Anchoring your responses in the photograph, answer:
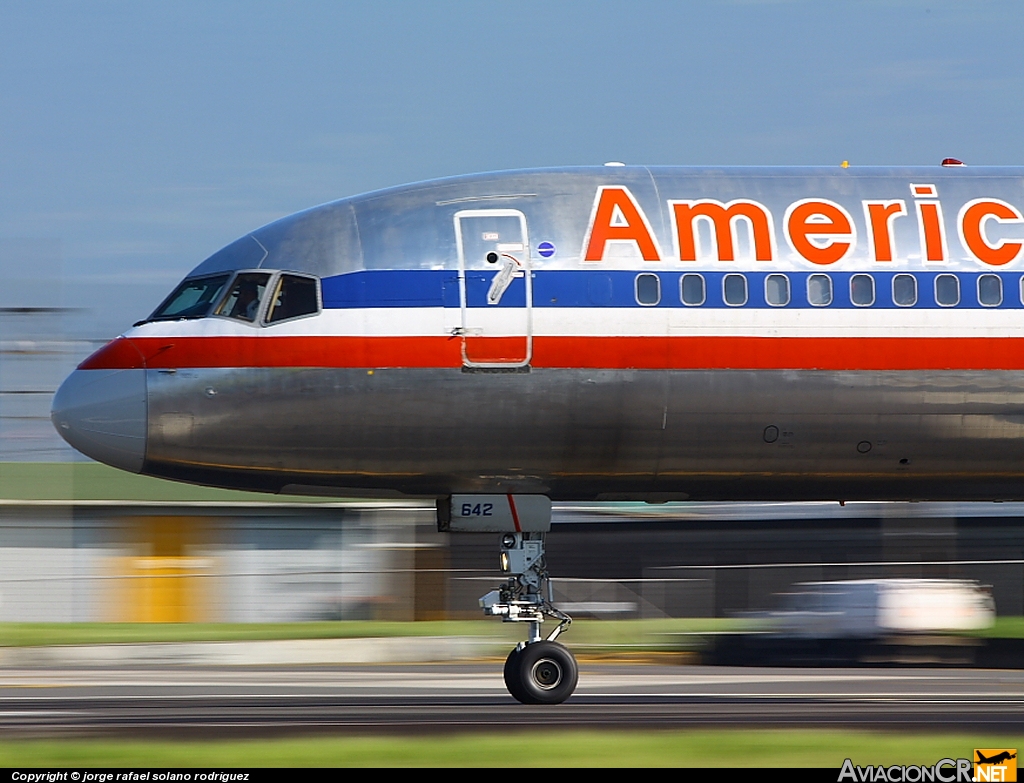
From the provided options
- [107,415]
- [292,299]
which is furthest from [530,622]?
[107,415]

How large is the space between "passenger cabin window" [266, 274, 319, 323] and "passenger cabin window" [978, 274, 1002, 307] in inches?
296

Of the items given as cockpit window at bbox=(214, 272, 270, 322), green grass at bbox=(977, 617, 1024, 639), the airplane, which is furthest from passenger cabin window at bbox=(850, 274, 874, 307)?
green grass at bbox=(977, 617, 1024, 639)

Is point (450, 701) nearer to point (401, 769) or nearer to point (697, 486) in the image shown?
point (697, 486)

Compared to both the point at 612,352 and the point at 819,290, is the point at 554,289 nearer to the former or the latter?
the point at 612,352

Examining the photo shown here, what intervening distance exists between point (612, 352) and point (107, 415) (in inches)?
219

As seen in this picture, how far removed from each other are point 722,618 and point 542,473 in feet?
83.6

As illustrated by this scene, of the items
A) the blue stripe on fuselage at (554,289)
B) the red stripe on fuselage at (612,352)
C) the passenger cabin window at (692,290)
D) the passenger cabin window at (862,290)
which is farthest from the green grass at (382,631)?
the passenger cabin window at (692,290)

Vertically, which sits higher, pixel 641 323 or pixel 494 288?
pixel 494 288

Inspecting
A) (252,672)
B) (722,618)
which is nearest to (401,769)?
(252,672)

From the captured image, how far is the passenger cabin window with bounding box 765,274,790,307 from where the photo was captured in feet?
54.2

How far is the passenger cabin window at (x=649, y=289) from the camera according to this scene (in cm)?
1639

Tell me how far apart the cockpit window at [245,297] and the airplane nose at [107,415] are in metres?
1.21

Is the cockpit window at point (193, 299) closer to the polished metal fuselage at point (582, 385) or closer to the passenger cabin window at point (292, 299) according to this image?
the polished metal fuselage at point (582, 385)

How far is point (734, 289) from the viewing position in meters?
16.5
